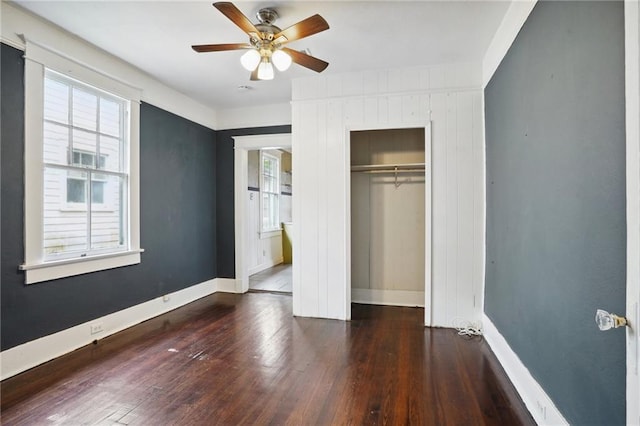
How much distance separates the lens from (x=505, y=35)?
2.61 m

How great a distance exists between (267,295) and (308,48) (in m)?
3.38

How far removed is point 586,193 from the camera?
55.6 inches

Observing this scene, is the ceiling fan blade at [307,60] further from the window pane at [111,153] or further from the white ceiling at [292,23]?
the window pane at [111,153]

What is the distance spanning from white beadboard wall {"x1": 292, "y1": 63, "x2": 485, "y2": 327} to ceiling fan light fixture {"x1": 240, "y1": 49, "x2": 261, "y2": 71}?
136 cm

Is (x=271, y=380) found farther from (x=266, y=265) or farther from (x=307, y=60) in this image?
(x=266, y=265)

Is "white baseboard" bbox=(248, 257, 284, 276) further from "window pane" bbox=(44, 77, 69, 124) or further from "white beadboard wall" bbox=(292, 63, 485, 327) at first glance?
"window pane" bbox=(44, 77, 69, 124)

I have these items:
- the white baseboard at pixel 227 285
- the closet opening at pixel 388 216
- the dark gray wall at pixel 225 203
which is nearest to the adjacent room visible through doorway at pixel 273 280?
the white baseboard at pixel 227 285

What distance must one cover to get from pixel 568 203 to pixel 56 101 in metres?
3.87

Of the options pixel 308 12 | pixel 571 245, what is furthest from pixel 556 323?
pixel 308 12

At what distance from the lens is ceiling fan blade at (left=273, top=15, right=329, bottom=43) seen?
211 centimetres

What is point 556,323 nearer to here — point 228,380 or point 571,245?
point 571,245

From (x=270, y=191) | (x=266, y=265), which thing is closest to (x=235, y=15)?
(x=270, y=191)

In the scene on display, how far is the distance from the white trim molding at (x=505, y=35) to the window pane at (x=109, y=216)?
3888 mm

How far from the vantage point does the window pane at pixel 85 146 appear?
3006mm
